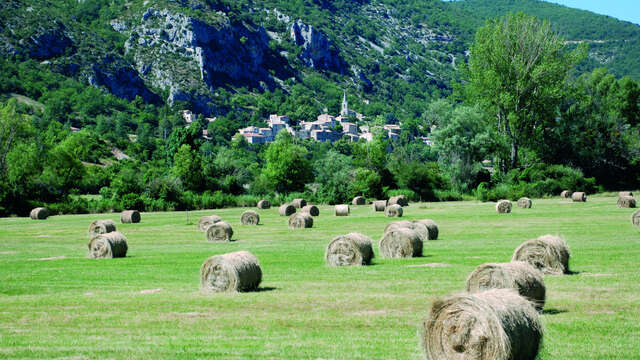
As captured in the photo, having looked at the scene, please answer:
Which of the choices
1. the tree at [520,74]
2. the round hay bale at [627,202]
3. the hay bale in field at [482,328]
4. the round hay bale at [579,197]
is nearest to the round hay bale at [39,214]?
the round hay bale at [627,202]

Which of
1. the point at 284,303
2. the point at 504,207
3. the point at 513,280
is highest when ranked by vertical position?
the point at 504,207

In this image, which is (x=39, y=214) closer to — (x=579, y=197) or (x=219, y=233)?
(x=219, y=233)

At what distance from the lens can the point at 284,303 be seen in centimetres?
1440

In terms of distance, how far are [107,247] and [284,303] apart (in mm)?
12982

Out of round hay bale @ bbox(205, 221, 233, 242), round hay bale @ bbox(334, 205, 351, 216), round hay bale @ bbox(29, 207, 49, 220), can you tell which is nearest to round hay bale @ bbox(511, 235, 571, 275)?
round hay bale @ bbox(205, 221, 233, 242)

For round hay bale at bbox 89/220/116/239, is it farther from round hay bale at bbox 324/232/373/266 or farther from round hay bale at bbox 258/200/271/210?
round hay bale at bbox 258/200/271/210

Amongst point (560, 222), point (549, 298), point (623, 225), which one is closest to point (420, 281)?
point (549, 298)

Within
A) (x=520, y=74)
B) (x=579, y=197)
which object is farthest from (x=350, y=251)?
(x=520, y=74)

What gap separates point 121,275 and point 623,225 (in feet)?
79.7

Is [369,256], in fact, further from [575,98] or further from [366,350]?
[575,98]

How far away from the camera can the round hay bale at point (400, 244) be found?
2236 centimetres

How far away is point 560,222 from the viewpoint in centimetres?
3594

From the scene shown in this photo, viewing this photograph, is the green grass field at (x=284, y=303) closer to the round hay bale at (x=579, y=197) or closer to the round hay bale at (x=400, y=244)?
the round hay bale at (x=400, y=244)

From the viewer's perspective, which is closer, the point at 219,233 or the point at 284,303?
the point at 284,303
